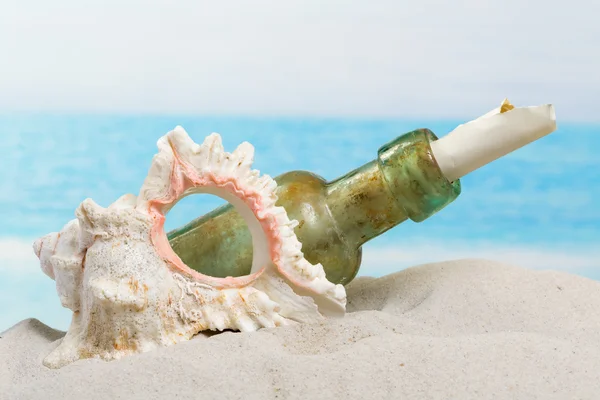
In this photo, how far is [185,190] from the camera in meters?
1.77

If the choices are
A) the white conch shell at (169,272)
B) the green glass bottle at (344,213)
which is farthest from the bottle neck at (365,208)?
the white conch shell at (169,272)

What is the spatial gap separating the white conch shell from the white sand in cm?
5

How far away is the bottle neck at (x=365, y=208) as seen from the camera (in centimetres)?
200

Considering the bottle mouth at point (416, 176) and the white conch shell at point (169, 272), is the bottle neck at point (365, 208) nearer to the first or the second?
the bottle mouth at point (416, 176)

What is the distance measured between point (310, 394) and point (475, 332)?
51 cm

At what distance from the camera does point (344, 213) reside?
2.01 metres

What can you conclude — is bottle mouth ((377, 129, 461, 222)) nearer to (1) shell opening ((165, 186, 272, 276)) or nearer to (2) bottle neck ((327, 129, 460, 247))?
(2) bottle neck ((327, 129, 460, 247))

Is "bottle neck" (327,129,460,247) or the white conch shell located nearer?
the white conch shell

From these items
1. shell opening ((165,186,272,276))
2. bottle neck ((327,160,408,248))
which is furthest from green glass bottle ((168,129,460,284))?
shell opening ((165,186,272,276))

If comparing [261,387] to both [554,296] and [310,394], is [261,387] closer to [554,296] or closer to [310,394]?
[310,394]

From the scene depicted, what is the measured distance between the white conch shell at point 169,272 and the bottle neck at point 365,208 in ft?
0.68

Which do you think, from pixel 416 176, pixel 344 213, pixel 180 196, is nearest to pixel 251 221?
pixel 180 196

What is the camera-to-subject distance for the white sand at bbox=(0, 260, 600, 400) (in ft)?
4.75

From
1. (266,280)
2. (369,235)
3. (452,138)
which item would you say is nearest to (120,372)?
(266,280)
